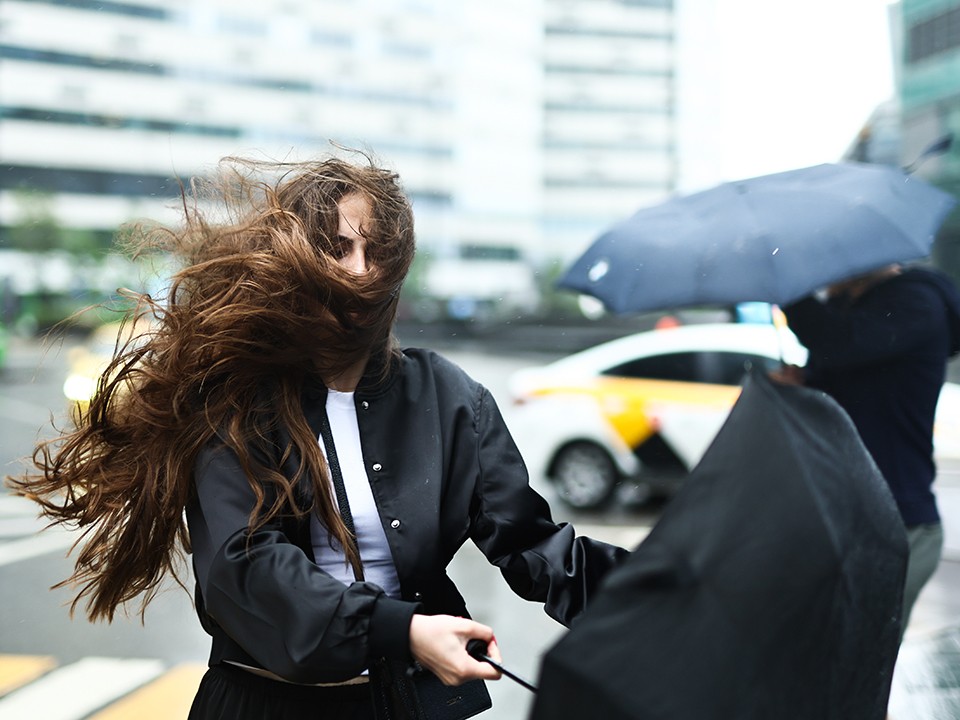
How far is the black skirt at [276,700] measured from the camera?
1.53 meters

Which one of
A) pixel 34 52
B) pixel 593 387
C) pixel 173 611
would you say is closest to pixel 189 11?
pixel 34 52

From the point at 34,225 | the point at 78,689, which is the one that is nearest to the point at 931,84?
the point at 34,225

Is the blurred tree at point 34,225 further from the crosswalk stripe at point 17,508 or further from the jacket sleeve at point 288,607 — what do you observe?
the jacket sleeve at point 288,607

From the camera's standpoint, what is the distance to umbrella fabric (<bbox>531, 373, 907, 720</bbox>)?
0.97 metres

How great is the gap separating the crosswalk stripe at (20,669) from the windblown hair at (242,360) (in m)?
2.47

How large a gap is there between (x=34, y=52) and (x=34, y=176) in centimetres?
272

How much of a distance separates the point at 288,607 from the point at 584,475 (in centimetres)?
597

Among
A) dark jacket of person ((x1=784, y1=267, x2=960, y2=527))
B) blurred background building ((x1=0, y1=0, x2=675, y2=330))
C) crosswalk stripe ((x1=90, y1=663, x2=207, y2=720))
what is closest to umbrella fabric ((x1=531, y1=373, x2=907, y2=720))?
blurred background building ((x1=0, y1=0, x2=675, y2=330))

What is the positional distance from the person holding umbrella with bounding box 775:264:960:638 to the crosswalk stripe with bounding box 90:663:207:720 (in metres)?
2.60

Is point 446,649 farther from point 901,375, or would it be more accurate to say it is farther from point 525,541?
point 901,375

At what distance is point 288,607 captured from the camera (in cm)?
130

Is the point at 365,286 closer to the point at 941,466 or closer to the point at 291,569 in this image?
the point at 291,569

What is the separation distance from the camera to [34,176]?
5.36 metres

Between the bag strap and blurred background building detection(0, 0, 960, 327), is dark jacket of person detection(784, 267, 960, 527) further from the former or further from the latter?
the bag strap
